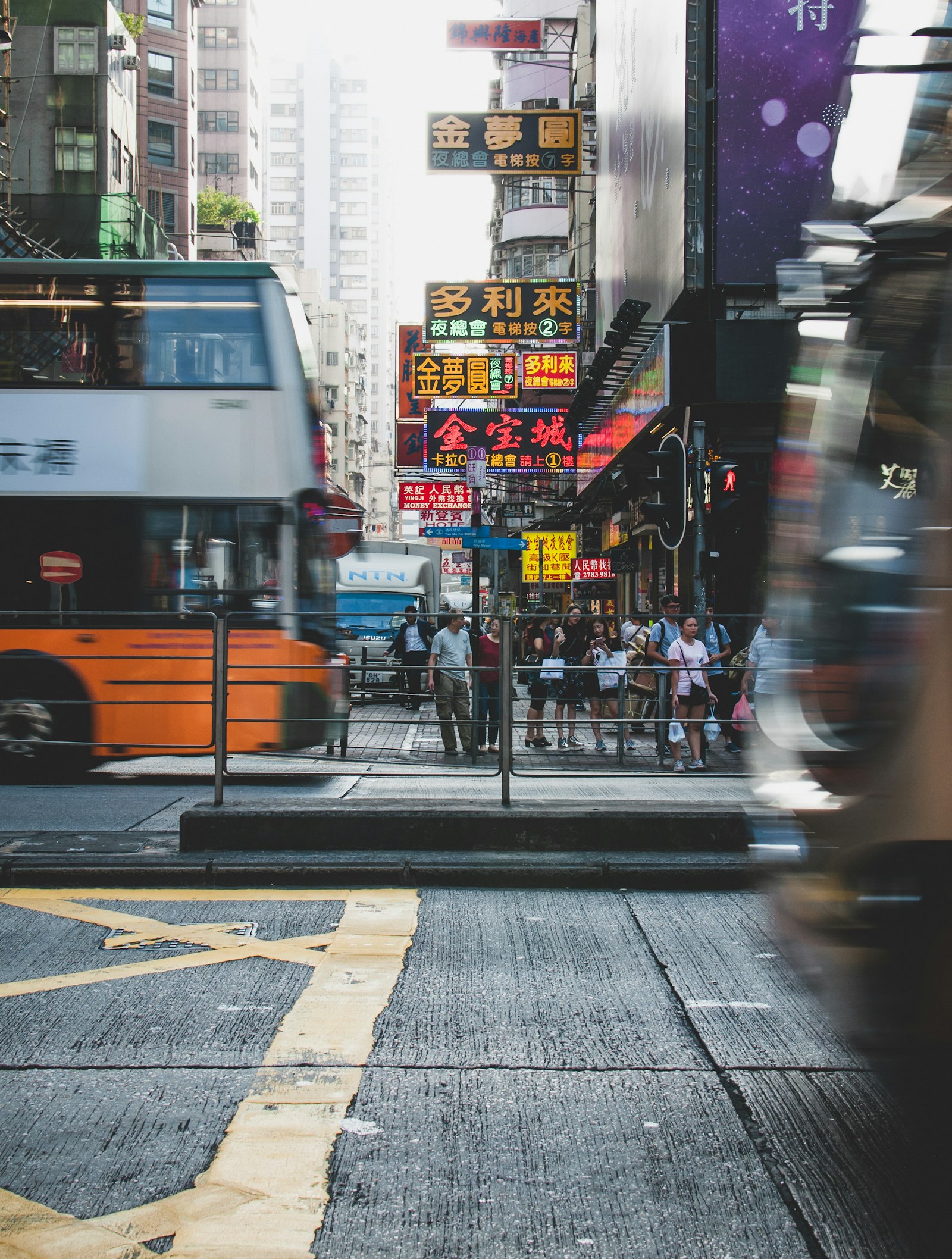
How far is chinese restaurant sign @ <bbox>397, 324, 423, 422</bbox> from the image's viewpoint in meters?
27.6

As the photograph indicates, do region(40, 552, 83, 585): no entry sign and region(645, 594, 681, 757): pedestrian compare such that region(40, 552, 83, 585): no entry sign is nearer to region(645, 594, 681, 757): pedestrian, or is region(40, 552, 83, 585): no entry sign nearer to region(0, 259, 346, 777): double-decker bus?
region(0, 259, 346, 777): double-decker bus

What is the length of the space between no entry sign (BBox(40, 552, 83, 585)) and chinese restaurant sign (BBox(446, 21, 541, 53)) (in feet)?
77.3

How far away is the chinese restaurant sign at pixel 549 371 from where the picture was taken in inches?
960

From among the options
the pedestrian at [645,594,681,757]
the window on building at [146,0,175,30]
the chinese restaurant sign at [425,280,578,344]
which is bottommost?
the pedestrian at [645,594,681,757]

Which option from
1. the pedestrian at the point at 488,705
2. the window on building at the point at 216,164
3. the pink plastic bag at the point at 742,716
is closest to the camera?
the pink plastic bag at the point at 742,716

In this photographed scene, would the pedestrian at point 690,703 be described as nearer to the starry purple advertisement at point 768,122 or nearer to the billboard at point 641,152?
the starry purple advertisement at point 768,122

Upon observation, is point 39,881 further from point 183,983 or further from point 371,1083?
point 371,1083

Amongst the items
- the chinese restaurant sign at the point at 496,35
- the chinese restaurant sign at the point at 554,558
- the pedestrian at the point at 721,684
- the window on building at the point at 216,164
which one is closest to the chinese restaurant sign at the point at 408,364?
the chinese restaurant sign at the point at 554,558

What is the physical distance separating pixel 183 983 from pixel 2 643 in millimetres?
5580

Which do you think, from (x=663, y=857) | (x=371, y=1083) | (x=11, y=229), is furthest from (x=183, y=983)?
(x=11, y=229)

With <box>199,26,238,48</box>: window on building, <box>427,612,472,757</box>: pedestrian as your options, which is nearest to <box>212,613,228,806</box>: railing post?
<box>427,612,472,757</box>: pedestrian

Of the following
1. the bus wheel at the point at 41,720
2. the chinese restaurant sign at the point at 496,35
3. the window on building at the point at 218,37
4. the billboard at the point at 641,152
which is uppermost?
the window on building at the point at 218,37

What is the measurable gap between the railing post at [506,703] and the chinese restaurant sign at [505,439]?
16.4 m

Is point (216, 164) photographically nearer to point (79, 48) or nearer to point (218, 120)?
point (218, 120)
